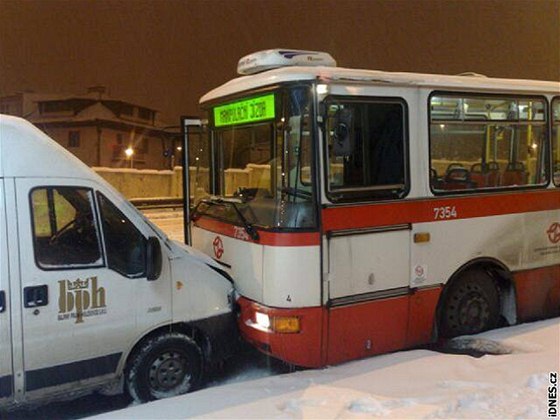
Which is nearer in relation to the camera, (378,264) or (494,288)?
(378,264)

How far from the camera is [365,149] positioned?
4984 mm

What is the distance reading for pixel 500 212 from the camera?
232 inches

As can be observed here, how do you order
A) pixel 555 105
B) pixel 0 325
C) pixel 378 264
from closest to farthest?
1. pixel 0 325
2. pixel 378 264
3. pixel 555 105

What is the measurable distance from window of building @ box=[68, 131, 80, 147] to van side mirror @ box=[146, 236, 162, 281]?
38.7 m

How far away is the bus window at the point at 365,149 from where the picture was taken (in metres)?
4.65

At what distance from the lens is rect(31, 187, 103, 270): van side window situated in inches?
158

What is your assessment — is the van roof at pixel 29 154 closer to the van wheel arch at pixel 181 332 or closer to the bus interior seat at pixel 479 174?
the van wheel arch at pixel 181 332

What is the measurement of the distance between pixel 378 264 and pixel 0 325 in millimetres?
3124

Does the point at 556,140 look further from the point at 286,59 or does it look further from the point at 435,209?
the point at 286,59

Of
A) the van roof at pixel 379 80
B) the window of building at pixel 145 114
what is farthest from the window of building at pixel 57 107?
the van roof at pixel 379 80

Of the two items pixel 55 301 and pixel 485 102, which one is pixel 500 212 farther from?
pixel 55 301

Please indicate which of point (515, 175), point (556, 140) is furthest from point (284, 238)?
point (556, 140)

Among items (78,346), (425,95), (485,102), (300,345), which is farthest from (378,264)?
(78,346)

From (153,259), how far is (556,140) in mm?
4939
